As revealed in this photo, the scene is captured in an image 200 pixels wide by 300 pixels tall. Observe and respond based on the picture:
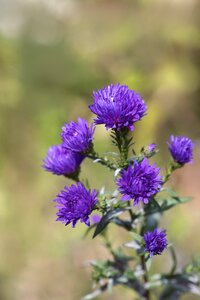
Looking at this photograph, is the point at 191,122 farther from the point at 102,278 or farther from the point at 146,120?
the point at 102,278

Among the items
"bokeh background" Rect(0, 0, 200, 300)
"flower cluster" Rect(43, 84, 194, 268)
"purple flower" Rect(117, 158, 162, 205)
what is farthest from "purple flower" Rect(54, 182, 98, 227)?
"bokeh background" Rect(0, 0, 200, 300)

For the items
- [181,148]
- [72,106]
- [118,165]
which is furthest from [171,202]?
[72,106]

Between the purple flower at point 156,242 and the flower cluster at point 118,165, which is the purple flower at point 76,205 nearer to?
the flower cluster at point 118,165

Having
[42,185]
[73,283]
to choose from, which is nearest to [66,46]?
[42,185]

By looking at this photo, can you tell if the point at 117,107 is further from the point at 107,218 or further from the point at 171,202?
the point at 171,202

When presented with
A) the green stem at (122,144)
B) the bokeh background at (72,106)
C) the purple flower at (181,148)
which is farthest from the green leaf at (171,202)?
the bokeh background at (72,106)

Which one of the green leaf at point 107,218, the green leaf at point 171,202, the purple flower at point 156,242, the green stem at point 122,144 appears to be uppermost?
the green stem at point 122,144
